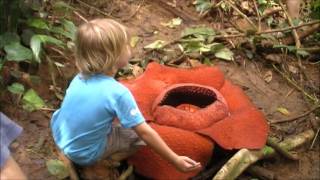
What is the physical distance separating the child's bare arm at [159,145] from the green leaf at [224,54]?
167 cm

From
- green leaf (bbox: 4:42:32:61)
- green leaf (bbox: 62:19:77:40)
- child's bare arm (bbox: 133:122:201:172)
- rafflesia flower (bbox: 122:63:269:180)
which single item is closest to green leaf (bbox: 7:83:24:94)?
green leaf (bbox: 4:42:32:61)

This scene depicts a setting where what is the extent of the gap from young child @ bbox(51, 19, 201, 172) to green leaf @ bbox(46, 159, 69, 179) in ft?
0.56

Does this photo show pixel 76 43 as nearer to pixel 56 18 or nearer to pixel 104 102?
pixel 104 102

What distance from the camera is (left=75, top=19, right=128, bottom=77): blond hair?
2.64m

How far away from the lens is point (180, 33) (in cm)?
466

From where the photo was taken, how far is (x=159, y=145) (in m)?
2.71

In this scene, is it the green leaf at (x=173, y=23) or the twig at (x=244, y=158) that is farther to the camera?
the green leaf at (x=173, y=23)

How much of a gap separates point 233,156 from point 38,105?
1.21 metres

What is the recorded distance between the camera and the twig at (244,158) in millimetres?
3053

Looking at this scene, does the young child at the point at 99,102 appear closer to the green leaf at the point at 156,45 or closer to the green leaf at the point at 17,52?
the green leaf at the point at 17,52

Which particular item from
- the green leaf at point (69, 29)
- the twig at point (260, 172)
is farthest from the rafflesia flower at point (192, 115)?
the green leaf at point (69, 29)

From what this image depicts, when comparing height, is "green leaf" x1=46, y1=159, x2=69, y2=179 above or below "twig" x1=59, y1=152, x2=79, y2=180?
below

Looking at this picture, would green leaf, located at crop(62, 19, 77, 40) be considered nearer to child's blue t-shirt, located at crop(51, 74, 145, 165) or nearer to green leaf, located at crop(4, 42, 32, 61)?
green leaf, located at crop(4, 42, 32, 61)

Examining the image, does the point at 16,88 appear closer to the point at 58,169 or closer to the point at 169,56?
the point at 58,169
